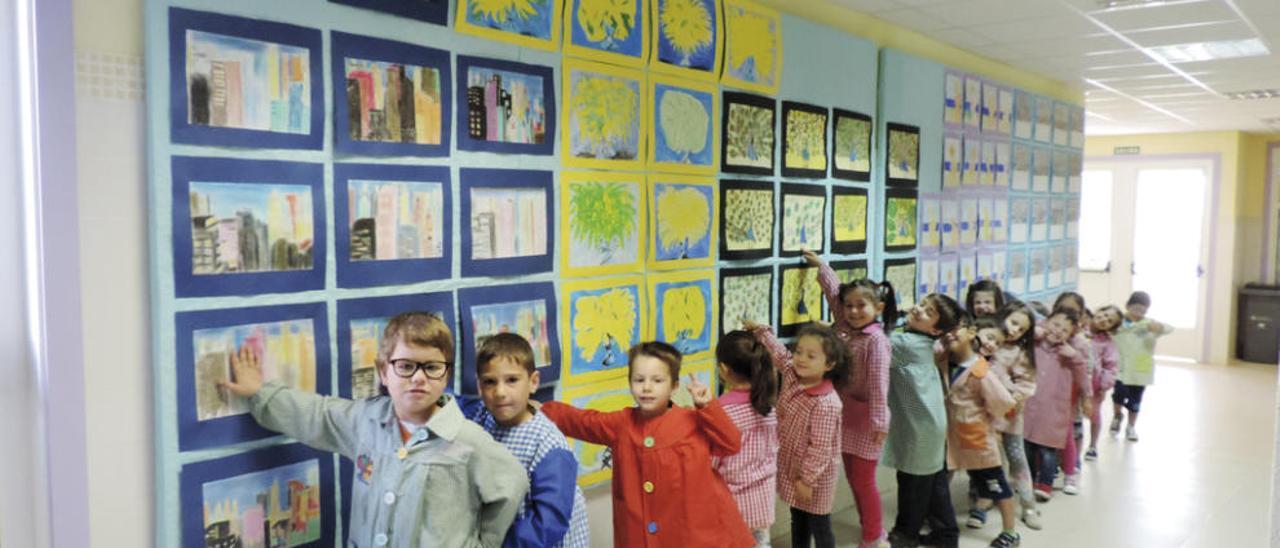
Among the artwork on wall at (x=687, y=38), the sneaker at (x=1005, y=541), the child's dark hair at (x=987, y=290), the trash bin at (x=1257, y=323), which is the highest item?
the artwork on wall at (x=687, y=38)

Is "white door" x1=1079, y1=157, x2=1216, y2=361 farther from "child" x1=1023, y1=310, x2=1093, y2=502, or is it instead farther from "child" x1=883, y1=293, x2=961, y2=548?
"child" x1=883, y1=293, x2=961, y2=548

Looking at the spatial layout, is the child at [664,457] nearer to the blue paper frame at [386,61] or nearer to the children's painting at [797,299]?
the blue paper frame at [386,61]

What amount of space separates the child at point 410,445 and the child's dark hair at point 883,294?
6.68 feet

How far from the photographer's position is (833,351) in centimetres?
309

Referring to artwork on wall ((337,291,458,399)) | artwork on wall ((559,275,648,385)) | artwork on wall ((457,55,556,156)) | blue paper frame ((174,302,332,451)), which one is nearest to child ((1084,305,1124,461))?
artwork on wall ((559,275,648,385))

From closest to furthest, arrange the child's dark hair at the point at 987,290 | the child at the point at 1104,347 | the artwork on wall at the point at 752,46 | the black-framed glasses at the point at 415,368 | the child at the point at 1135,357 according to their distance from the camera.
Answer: the black-framed glasses at the point at 415,368 → the artwork on wall at the point at 752,46 → the child's dark hair at the point at 987,290 → the child at the point at 1104,347 → the child at the point at 1135,357

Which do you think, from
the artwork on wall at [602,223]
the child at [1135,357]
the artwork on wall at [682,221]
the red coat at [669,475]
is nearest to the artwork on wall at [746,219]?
the artwork on wall at [682,221]

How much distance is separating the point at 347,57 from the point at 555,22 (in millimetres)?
725

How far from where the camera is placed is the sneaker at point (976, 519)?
13.5 ft

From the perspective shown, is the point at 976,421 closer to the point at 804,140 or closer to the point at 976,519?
the point at 976,519

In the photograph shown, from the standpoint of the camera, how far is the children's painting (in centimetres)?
376

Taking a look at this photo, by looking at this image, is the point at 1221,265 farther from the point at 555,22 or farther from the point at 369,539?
the point at 369,539

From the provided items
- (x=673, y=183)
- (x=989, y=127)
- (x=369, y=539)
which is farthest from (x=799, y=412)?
(x=989, y=127)

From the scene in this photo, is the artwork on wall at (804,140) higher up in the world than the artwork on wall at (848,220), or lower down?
higher up
